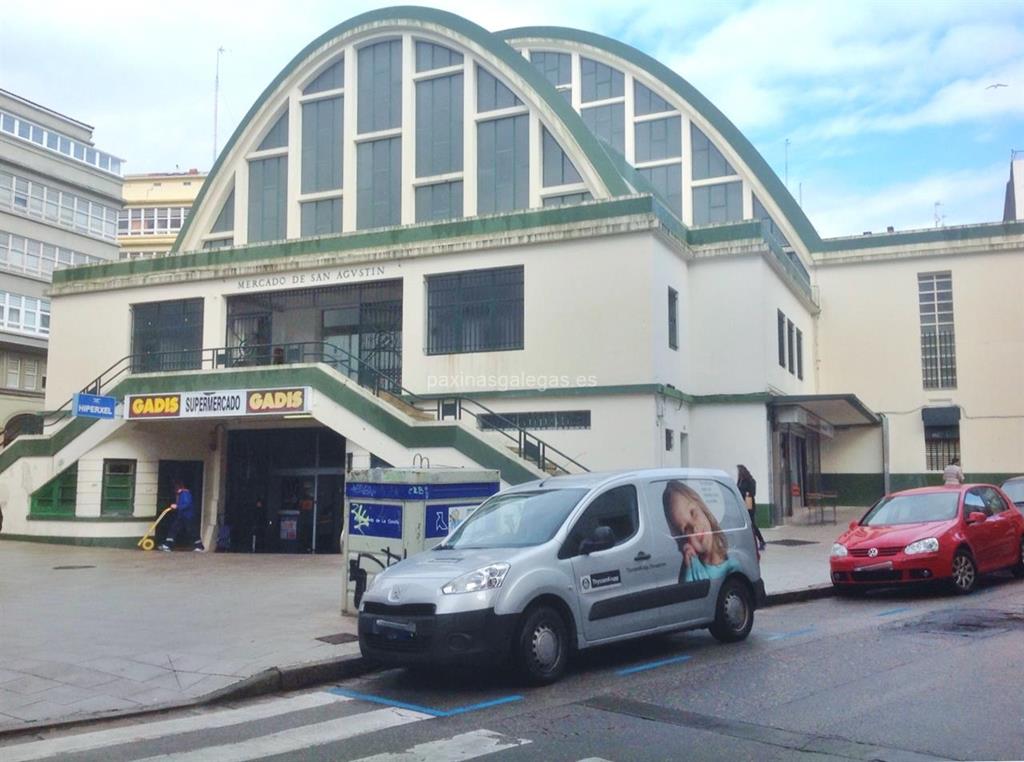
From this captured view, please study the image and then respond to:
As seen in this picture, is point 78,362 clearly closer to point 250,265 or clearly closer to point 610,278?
point 250,265

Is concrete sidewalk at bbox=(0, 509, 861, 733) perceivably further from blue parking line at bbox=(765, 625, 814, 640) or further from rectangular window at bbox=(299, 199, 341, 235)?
rectangular window at bbox=(299, 199, 341, 235)

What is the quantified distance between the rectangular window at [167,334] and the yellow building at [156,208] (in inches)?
1867

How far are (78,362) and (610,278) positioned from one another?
16.7 meters

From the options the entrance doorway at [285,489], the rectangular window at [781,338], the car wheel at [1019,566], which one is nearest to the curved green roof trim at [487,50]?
the rectangular window at [781,338]

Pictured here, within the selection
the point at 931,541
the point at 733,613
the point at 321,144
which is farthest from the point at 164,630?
the point at 321,144

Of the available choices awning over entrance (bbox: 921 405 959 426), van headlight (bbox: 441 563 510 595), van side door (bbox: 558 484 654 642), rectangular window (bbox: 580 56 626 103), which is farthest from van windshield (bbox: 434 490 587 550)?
rectangular window (bbox: 580 56 626 103)

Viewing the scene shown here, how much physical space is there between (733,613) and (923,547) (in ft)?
14.7

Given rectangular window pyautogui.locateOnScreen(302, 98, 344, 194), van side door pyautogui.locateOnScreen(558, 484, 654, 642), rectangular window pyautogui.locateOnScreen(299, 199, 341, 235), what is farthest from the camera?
rectangular window pyautogui.locateOnScreen(302, 98, 344, 194)

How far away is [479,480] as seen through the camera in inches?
485

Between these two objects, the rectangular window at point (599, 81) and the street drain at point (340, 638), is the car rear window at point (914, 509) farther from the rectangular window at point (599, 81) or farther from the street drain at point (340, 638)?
the rectangular window at point (599, 81)

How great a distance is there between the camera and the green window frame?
80.8 ft

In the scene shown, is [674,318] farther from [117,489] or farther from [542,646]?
[542,646]

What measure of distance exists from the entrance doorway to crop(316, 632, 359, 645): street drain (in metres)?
14.2

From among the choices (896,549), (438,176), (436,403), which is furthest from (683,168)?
(896,549)
